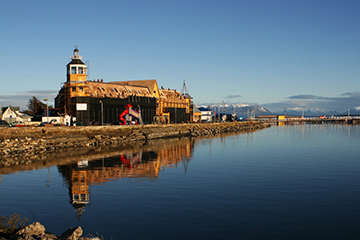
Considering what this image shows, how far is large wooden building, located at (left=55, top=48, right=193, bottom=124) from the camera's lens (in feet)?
292

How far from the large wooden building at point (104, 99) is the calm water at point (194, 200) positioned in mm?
49609

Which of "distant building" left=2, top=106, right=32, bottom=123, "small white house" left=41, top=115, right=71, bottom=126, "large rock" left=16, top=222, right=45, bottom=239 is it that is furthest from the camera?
"distant building" left=2, top=106, right=32, bottom=123

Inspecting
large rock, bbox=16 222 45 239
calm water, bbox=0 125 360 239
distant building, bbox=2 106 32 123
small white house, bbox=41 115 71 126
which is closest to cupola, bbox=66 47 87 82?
small white house, bbox=41 115 71 126

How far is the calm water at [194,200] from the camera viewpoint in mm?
18672

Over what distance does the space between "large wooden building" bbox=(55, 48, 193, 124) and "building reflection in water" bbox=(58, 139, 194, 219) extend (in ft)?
131

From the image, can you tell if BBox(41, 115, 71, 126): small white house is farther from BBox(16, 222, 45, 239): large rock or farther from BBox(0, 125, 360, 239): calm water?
BBox(16, 222, 45, 239): large rock

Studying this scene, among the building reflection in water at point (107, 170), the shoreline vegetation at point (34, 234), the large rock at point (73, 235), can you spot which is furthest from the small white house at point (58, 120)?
the large rock at point (73, 235)

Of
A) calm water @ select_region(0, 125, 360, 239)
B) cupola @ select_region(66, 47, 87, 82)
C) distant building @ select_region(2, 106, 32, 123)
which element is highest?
cupola @ select_region(66, 47, 87, 82)

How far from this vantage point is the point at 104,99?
3748 inches

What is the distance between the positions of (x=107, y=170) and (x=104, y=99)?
5839 centimetres

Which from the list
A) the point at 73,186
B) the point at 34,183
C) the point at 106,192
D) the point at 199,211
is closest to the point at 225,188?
the point at 199,211

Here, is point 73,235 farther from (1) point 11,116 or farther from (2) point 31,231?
(1) point 11,116

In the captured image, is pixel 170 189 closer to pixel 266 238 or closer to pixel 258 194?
pixel 258 194

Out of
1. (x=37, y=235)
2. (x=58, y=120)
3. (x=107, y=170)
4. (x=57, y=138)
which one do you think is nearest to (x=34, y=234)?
(x=37, y=235)
